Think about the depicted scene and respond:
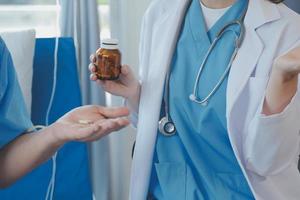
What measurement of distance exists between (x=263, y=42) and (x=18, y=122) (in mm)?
565


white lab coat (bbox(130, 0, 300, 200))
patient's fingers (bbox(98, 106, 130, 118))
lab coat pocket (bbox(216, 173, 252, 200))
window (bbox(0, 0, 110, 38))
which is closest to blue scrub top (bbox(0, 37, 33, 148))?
patient's fingers (bbox(98, 106, 130, 118))

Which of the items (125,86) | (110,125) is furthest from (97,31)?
(110,125)

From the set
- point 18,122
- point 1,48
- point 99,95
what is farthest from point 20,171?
point 99,95

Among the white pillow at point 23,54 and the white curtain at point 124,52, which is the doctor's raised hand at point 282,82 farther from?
the white curtain at point 124,52

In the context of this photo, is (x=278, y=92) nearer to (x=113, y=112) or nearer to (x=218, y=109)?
(x=218, y=109)

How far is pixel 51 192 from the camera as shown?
1.38m

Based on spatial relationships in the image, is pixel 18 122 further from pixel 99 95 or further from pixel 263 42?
pixel 99 95

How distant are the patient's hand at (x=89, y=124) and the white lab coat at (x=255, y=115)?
23cm

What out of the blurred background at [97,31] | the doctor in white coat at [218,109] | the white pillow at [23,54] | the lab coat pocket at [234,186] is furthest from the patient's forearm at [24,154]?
the blurred background at [97,31]

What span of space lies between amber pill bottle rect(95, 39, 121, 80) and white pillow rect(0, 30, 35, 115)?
1.48 ft

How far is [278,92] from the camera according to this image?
2.63ft

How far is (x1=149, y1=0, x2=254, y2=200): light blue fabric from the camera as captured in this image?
949mm

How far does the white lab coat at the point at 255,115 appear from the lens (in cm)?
86

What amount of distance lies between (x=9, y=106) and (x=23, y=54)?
1.72 feet
